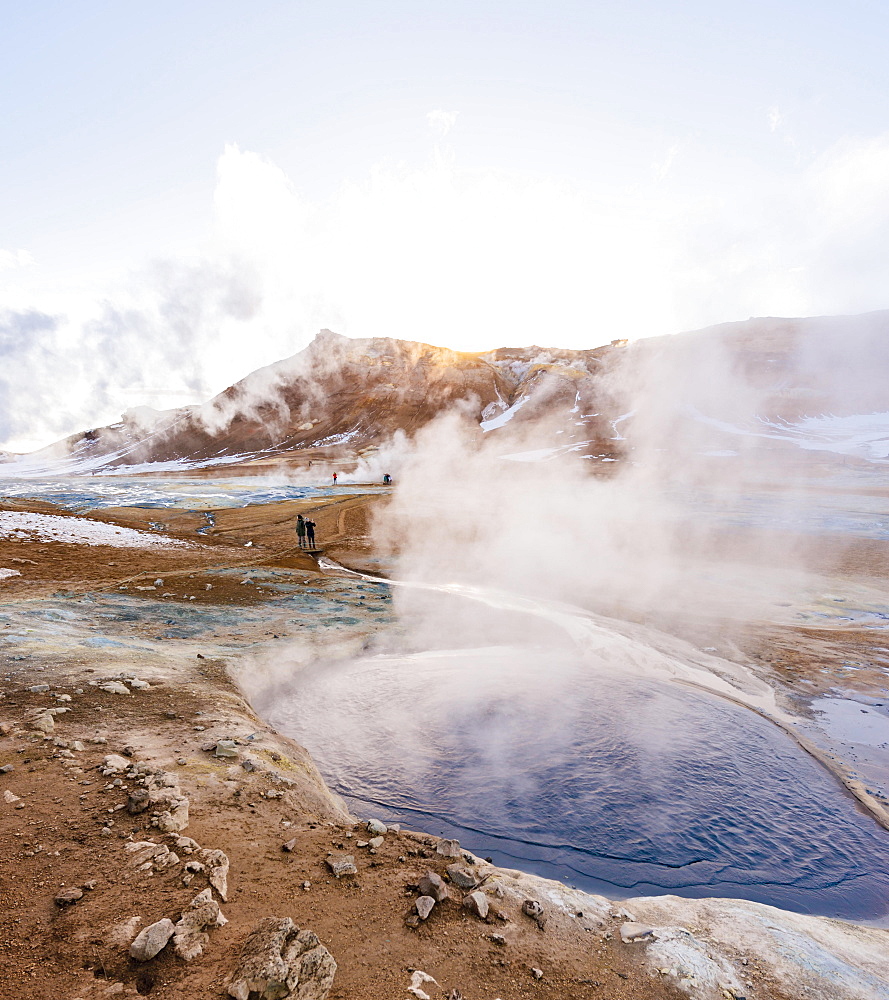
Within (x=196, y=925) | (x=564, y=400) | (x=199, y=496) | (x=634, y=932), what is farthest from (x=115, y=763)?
(x=564, y=400)

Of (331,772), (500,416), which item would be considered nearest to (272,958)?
(331,772)

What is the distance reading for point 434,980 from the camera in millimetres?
3004

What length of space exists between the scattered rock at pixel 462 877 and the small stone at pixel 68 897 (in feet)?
8.34

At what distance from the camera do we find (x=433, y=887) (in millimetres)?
3705

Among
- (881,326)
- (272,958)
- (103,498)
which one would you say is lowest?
(103,498)

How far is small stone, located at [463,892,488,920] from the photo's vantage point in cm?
359

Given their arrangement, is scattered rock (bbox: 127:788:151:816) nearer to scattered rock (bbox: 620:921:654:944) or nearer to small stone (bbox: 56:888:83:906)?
small stone (bbox: 56:888:83:906)

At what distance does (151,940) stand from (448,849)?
2304 millimetres

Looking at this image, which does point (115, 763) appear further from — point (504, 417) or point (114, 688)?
point (504, 417)

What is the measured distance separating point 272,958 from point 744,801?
Result: 5.94 meters

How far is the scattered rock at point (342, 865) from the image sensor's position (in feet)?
12.8

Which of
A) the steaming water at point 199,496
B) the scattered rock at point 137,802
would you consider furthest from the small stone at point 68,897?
the steaming water at point 199,496

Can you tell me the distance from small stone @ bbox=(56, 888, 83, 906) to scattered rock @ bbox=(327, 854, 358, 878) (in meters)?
1.67

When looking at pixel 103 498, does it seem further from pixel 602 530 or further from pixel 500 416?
pixel 500 416
